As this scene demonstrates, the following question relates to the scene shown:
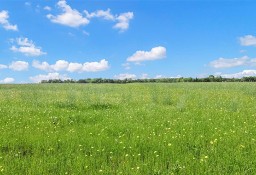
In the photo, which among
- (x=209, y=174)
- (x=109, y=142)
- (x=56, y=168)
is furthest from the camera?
(x=109, y=142)

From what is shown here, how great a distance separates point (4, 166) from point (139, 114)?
8.72 metres

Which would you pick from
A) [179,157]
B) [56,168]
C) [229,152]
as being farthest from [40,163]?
[229,152]

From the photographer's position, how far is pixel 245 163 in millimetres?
8781

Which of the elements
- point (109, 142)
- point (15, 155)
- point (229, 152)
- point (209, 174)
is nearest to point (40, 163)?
point (15, 155)

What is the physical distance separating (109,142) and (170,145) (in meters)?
2.00

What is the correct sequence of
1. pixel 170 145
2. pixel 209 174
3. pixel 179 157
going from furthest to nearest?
pixel 170 145
pixel 179 157
pixel 209 174

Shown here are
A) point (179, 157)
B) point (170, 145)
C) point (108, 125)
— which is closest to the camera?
point (179, 157)

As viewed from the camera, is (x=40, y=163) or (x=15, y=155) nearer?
(x=40, y=163)

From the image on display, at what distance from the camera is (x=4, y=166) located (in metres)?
8.79

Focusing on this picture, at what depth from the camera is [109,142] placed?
1090 cm

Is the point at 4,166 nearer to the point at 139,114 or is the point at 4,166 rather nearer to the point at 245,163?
the point at 245,163

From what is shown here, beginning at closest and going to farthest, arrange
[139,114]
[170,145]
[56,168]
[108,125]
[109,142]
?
[56,168], [170,145], [109,142], [108,125], [139,114]

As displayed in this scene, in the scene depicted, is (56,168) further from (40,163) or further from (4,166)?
(4,166)

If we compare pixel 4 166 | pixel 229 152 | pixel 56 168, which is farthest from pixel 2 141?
pixel 229 152
